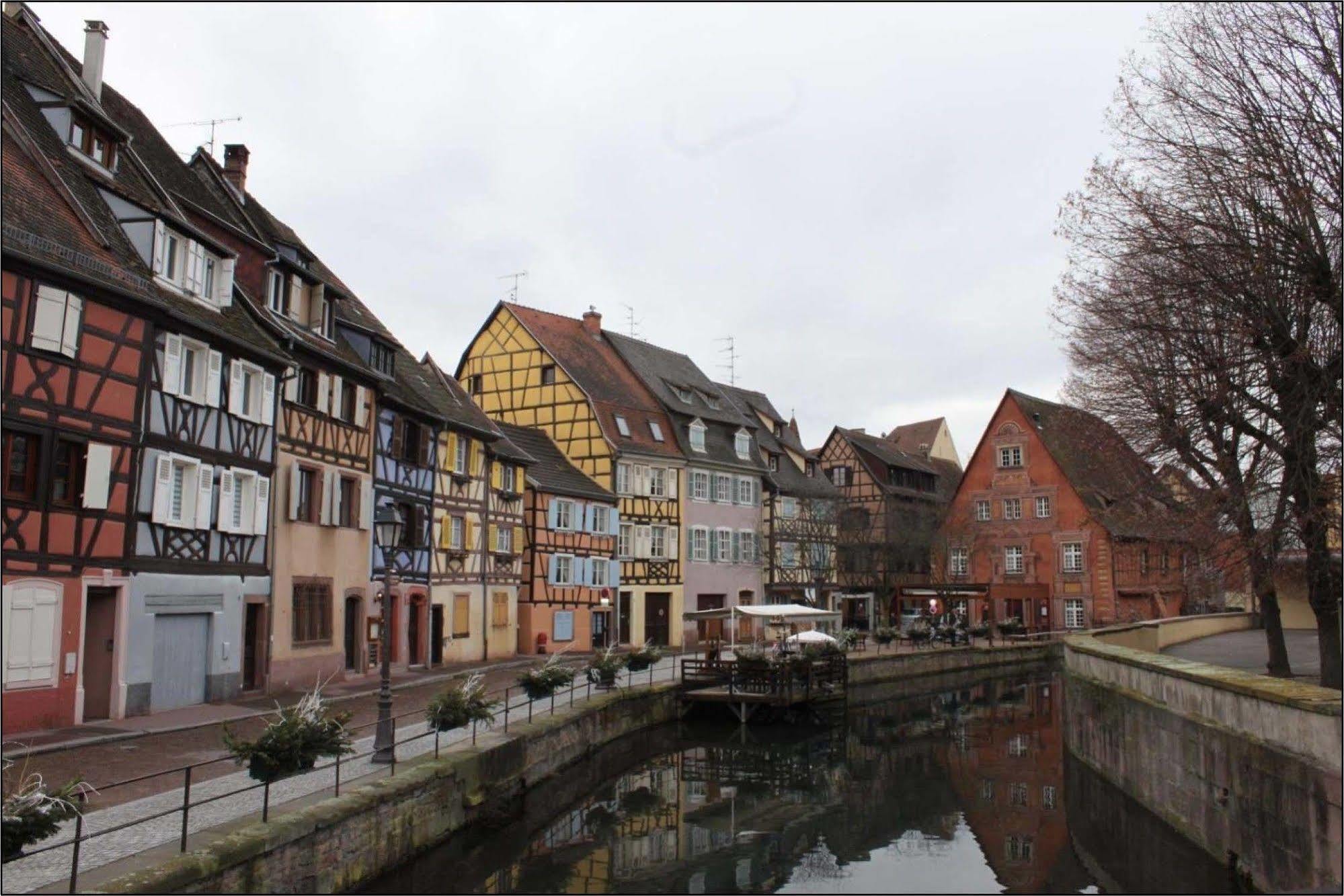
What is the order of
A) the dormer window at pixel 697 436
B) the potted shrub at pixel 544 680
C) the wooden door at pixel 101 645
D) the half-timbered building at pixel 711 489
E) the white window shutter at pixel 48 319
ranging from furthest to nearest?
the dormer window at pixel 697 436, the half-timbered building at pixel 711 489, the potted shrub at pixel 544 680, the wooden door at pixel 101 645, the white window shutter at pixel 48 319

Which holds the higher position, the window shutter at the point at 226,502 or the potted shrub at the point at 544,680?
the window shutter at the point at 226,502

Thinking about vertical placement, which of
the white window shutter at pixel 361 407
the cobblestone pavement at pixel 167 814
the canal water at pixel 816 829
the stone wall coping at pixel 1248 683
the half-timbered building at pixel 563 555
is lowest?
the canal water at pixel 816 829

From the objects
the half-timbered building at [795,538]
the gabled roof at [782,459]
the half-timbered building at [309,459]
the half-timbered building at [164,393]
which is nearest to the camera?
the half-timbered building at [164,393]

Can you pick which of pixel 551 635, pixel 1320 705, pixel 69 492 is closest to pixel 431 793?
pixel 69 492

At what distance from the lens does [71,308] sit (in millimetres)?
16531

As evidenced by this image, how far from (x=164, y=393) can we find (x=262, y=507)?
3.86 meters

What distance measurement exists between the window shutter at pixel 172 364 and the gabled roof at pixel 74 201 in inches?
17.4

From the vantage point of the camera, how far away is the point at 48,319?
16.1m

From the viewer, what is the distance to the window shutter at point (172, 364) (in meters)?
18.7

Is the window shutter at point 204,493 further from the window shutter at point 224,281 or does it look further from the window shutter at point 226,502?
the window shutter at point 224,281

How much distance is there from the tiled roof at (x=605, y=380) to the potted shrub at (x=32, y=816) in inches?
1376

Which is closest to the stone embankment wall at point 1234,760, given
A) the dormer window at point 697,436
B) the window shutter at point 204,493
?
the window shutter at point 204,493

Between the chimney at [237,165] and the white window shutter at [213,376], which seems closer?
the white window shutter at [213,376]

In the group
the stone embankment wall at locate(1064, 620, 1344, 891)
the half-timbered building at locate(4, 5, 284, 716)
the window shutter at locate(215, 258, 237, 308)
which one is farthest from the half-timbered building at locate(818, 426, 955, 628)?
the window shutter at locate(215, 258, 237, 308)
